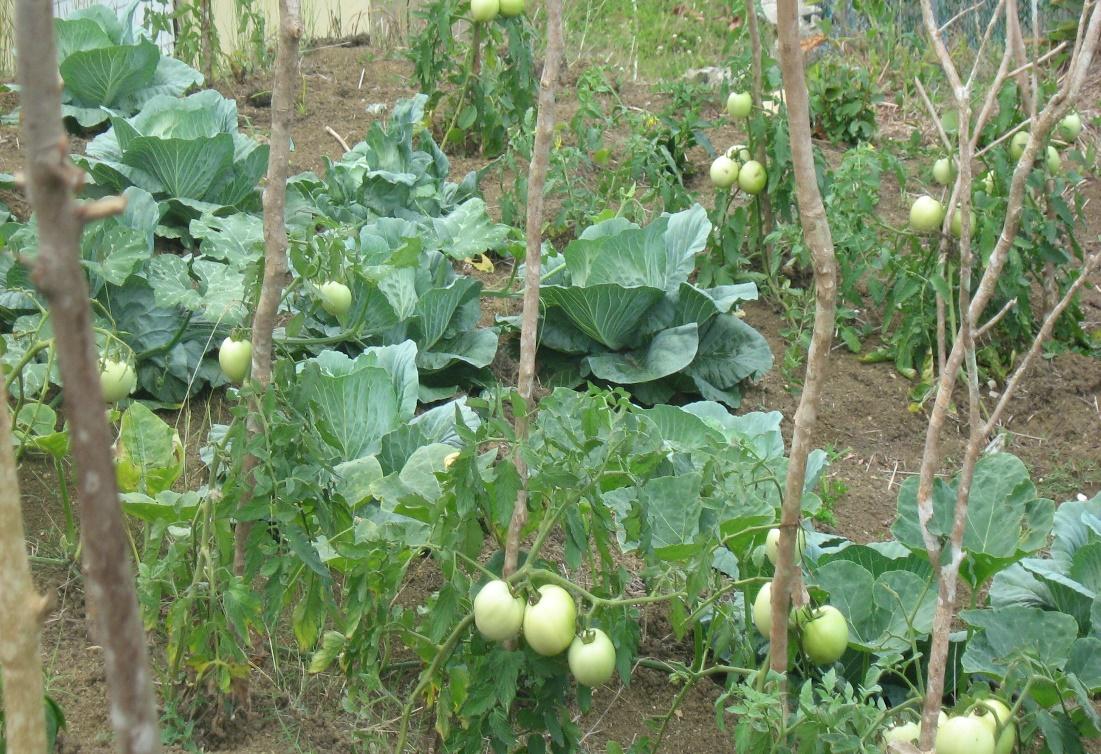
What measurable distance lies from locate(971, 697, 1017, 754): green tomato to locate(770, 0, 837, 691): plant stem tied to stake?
345 mm

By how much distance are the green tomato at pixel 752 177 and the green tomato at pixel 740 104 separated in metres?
0.19

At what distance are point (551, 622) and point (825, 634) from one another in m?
0.50

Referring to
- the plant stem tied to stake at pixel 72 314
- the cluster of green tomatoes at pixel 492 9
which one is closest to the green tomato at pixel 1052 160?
the cluster of green tomatoes at pixel 492 9

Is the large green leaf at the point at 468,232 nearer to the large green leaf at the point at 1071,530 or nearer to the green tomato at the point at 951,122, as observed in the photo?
the green tomato at the point at 951,122

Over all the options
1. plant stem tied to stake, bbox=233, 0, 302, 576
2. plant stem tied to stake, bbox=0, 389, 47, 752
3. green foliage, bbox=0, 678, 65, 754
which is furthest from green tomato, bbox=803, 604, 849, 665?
plant stem tied to stake, bbox=0, 389, 47, 752

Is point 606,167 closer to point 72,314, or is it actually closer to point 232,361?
point 232,361

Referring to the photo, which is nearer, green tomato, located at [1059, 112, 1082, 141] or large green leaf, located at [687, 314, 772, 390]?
large green leaf, located at [687, 314, 772, 390]

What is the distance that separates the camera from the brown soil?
2.33m

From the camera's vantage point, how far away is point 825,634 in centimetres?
205

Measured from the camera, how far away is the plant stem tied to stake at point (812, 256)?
1601mm

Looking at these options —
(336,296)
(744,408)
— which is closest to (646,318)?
(744,408)

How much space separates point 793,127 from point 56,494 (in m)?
2.06

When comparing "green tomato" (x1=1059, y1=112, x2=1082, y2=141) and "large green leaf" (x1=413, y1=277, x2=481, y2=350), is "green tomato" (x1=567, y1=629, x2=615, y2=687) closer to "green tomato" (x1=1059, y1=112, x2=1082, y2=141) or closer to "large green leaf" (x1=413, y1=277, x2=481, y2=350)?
"large green leaf" (x1=413, y1=277, x2=481, y2=350)

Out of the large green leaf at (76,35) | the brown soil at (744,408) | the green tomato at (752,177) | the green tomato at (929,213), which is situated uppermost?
the large green leaf at (76,35)
